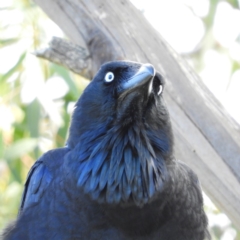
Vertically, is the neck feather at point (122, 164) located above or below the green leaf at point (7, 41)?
below

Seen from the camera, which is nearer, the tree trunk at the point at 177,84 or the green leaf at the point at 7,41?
the tree trunk at the point at 177,84

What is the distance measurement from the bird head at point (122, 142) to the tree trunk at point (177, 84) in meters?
0.37

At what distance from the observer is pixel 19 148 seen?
11.6ft

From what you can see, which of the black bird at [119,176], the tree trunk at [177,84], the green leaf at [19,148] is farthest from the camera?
the green leaf at [19,148]

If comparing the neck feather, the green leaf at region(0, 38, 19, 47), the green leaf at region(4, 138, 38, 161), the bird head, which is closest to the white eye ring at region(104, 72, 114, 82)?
the bird head

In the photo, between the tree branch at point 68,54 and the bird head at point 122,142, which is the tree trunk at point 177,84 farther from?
the bird head at point 122,142

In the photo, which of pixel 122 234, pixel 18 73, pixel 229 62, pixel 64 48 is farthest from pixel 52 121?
pixel 122 234

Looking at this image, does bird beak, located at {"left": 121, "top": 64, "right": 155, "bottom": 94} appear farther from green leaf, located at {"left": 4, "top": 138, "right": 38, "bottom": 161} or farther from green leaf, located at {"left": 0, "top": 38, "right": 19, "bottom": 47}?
green leaf, located at {"left": 0, "top": 38, "right": 19, "bottom": 47}

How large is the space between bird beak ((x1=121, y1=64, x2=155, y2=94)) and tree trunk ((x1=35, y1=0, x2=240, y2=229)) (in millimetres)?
513

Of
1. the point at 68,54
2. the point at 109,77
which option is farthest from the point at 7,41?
the point at 109,77

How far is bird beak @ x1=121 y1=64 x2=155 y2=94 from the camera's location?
7.34 ft

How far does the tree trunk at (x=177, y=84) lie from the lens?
2.74m

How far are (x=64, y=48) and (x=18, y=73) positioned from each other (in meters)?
0.97

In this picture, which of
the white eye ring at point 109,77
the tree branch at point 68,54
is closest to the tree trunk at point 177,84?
the tree branch at point 68,54
